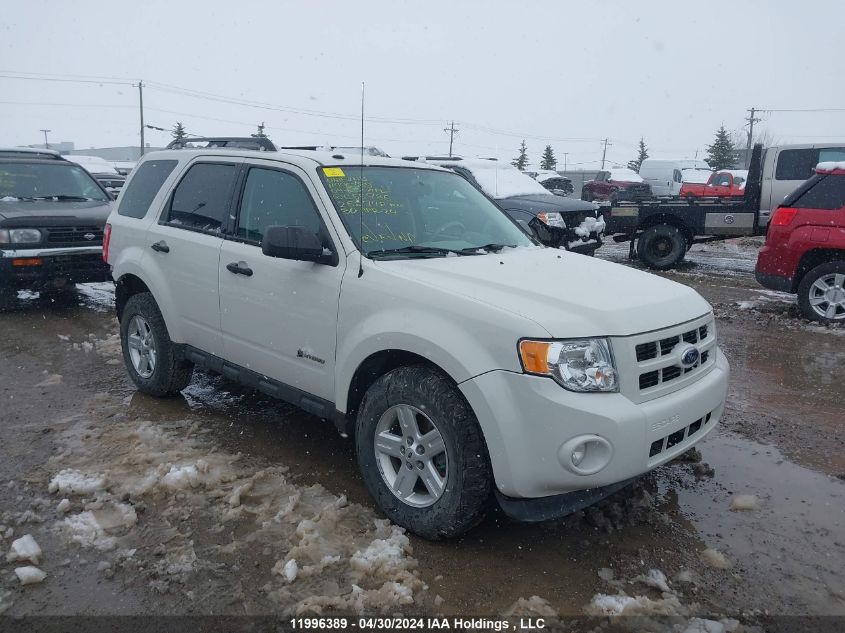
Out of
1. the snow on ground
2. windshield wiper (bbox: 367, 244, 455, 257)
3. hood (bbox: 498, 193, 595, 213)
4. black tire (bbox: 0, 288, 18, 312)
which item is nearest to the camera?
the snow on ground

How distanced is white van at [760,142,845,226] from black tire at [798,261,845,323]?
13.8 ft

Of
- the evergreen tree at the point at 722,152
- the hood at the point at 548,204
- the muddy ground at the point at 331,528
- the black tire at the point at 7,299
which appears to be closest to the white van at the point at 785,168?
the hood at the point at 548,204

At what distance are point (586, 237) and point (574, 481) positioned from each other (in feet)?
28.4

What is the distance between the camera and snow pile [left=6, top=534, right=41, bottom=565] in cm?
301

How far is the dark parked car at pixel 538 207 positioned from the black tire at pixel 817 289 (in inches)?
134

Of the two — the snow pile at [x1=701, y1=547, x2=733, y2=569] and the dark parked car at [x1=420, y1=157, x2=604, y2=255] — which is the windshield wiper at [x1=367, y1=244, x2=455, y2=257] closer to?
the snow pile at [x1=701, y1=547, x2=733, y2=569]

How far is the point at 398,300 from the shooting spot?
3.21m

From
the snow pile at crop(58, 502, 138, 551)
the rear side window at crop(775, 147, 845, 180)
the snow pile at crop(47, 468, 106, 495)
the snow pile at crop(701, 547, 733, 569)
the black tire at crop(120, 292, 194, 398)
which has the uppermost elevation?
the rear side window at crop(775, 147, 845, 180)

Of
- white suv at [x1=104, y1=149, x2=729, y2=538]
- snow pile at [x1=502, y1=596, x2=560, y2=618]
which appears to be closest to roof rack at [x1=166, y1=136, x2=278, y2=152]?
white suv at [x1=104, y1=149, x2=729, y2=538]

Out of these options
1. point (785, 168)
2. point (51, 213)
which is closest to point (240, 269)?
point (51, 213)

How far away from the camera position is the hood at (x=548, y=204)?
10.5 meters

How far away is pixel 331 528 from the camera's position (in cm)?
326

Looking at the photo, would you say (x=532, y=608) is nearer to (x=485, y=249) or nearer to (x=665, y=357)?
(x=665, y=357)

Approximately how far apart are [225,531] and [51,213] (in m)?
6.31
